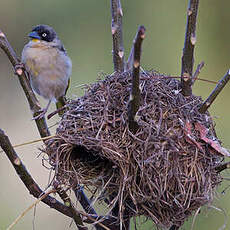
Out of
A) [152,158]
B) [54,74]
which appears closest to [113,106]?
[152,158]

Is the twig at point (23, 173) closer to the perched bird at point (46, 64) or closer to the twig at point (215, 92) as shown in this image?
the twig at point (215, 92)

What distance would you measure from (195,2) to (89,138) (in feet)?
2.86

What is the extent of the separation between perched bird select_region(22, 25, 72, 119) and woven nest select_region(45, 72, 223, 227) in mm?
1030

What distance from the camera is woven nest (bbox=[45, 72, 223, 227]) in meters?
2.46

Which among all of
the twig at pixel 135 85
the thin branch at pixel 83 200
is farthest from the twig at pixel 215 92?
the thin branch at pixel 83 200

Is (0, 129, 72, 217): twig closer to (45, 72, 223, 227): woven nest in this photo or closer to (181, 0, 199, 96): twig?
(45, 72, 223, 227): woven nest

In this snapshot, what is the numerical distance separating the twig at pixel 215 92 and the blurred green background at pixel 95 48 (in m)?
1.61

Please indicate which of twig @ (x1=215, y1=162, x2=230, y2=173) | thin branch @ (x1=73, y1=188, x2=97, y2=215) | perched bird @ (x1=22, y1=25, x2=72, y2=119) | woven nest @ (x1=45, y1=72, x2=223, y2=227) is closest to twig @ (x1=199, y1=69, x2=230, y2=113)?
woven nest @ (x1=45, y1=72, x2=223, y2=227)

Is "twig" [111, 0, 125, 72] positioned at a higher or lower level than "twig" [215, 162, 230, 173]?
higher

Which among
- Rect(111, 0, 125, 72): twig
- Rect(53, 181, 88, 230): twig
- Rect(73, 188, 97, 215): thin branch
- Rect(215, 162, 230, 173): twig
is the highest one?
Rect(111, 0, 125, 72): twig

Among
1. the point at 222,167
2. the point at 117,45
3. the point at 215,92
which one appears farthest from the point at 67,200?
the point at 117,45

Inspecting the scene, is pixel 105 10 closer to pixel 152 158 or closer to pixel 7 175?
pixel 7 175

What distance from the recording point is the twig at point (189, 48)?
261 cm

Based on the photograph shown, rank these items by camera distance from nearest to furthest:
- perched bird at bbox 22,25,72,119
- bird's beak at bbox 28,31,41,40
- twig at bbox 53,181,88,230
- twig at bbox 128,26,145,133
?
twig at bbox 128,26,145,133 < twig at bbox 53,181,88,230 < perched bird at bbox 22,25,72,119 < bird's beak at bbox 28,31,41,40
